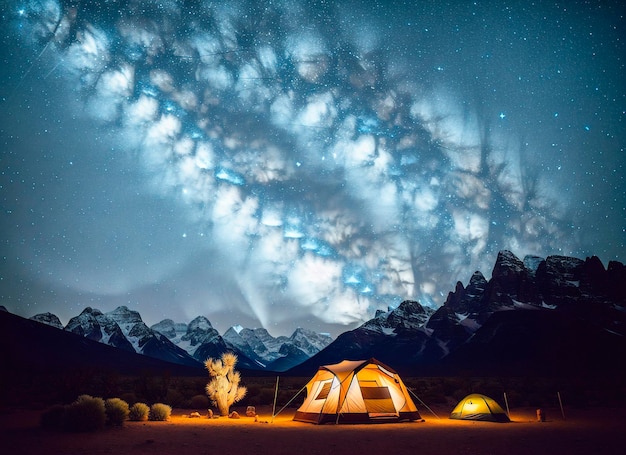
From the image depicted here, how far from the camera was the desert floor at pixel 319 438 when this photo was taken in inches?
447

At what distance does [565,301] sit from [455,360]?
6130 centimetres

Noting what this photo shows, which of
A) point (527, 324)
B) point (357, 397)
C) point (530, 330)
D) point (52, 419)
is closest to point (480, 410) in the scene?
point (357, 397)

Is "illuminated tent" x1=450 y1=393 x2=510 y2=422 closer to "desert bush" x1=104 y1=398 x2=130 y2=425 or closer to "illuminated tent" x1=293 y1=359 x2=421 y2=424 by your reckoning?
"illuminated tent" x1=293 y1=359 x2=421 y2=424

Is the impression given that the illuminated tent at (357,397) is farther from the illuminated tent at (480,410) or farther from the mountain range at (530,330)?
the mountain range at (530,330)

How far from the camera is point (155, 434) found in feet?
46.4

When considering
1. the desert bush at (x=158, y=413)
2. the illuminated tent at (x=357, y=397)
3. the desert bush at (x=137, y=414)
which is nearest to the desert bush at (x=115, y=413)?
the desert bush at (x=137, y=414)

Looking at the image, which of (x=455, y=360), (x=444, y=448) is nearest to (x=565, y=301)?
(x=455, y=360)

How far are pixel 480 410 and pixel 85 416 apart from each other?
16.9m

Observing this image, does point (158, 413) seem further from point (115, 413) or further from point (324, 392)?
point (324, 392)

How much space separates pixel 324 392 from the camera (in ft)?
62.3

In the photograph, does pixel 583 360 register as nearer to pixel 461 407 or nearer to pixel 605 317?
pixel 605 317

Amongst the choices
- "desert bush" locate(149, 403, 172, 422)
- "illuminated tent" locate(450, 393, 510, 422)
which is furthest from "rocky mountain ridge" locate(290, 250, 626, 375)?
"desert bush" locate(149, 403, 172, 422)

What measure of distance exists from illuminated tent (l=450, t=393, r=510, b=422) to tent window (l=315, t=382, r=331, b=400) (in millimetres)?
6681

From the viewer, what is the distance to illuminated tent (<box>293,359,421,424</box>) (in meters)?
18.0
